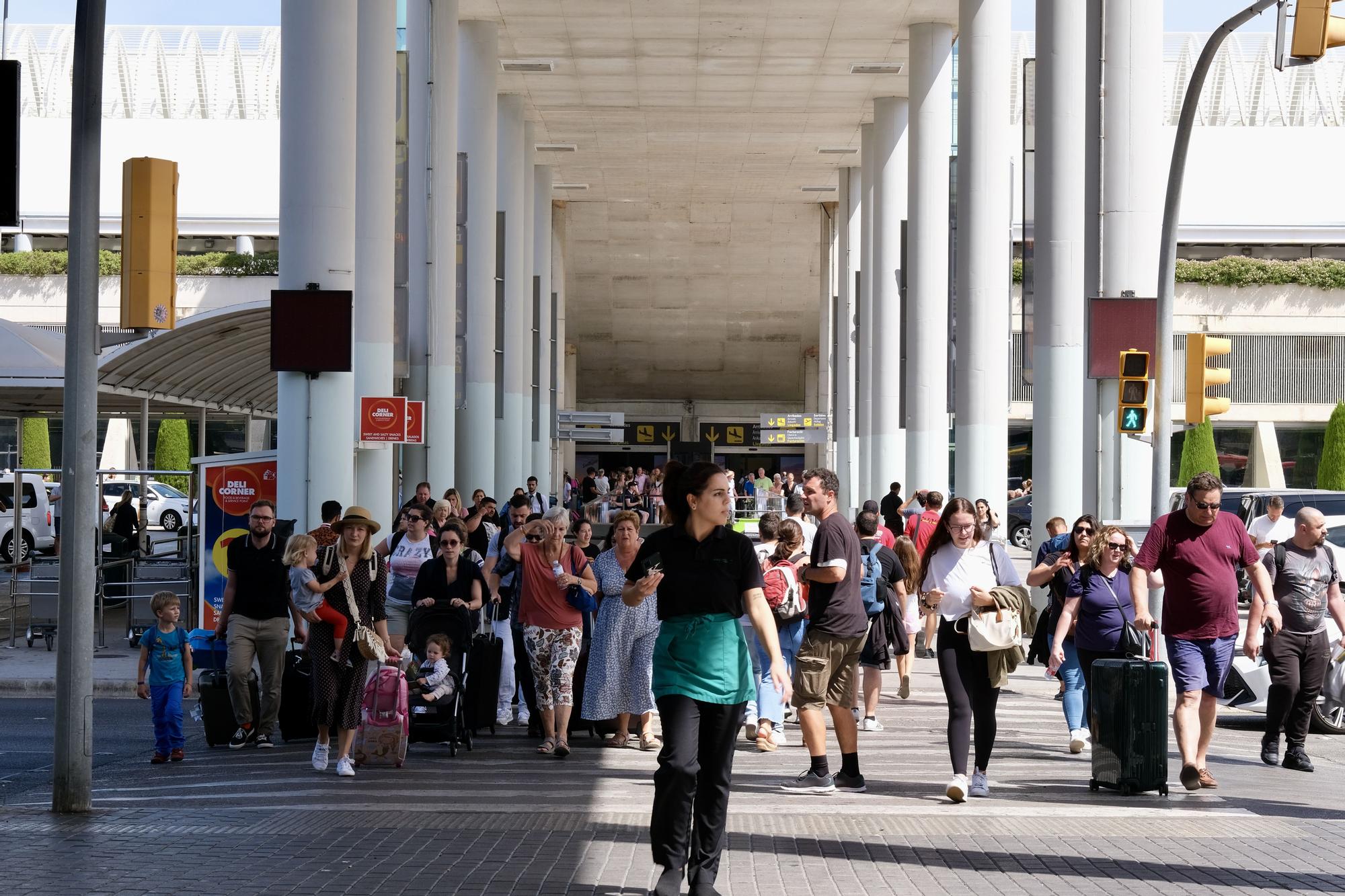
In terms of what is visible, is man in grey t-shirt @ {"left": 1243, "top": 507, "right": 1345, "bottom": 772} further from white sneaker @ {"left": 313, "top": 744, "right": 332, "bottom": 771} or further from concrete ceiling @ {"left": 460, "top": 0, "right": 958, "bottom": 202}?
concrete ceiling @ {"left": 460, "top": 0, "right": 958, "bottom": 202}

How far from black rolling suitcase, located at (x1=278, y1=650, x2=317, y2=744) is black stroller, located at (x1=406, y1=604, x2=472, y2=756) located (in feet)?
3.55

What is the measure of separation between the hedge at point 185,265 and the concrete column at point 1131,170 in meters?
42.6

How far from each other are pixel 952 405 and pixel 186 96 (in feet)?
162

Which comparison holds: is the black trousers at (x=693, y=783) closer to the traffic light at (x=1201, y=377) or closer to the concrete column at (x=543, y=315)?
the traffic light at (x=1201, y=377)

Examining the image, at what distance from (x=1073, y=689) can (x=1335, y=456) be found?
4139 centimetres

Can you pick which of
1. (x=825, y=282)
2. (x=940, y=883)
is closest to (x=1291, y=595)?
(x=940, y=883)

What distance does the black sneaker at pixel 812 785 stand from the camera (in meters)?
9.41

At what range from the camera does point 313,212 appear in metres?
16.5

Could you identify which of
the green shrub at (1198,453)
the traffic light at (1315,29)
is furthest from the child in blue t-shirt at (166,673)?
the green shrub at (1198,453)

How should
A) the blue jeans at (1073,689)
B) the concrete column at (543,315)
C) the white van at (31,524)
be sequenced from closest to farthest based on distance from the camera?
the blue jeans at (1073,689)
the white van at (31,524)
the concrete column at (543,315)

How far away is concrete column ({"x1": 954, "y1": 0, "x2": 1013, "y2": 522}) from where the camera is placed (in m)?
27.1

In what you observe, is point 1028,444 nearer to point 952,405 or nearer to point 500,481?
point 500,481

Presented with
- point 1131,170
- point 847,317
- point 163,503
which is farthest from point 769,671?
point 847,317

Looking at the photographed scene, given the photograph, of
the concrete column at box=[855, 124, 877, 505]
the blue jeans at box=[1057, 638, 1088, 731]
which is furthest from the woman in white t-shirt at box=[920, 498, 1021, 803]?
the concrete column at box=[855, 124, 877, 505]
